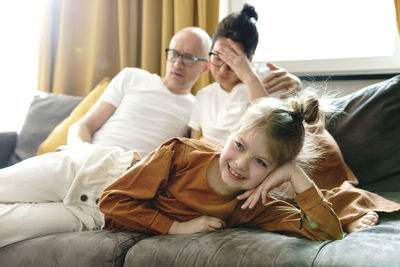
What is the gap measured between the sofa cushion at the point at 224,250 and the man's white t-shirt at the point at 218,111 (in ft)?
2.12

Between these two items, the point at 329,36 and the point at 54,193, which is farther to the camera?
the point at 329,36

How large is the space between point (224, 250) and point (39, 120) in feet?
5.23

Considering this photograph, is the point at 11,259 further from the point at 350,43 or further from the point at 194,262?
the point at 350,43

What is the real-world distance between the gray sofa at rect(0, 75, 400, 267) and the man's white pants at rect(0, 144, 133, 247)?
0.07m

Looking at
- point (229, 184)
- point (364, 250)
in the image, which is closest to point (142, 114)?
point (229, 184)

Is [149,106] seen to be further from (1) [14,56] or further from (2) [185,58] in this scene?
(1) [14,56]

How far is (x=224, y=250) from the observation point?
96 cm

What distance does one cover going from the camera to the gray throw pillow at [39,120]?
2113 mm

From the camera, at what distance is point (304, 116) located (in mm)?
→ 1106

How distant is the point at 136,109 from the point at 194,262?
1094 millimetres

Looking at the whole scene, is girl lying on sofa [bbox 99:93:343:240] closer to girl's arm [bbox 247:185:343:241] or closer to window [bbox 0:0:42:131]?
girl's arm [bbox 247:185:343:241]

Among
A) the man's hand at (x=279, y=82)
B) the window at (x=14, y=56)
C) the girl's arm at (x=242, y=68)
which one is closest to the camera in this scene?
the girl's arm at (x=242, y=68)

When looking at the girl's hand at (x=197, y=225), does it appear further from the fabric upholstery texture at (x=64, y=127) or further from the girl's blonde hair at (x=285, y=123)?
the fabric upholstery texture at (x=64, y=127)

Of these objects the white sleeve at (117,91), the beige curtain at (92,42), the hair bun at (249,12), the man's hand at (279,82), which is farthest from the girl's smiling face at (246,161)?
the beige curtain at (92,42)
